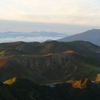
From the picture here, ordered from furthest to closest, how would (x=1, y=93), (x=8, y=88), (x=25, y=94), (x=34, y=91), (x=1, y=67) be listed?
(x=1, y=67), (x=34, y=91), (x=25, y=94), (x=8, y=88), (x=1, y=93)

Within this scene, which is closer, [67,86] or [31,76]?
[67,86]

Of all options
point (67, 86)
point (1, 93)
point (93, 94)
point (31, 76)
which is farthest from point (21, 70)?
point (1, 93)

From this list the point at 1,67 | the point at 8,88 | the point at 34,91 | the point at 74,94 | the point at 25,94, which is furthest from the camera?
the point at 1,67

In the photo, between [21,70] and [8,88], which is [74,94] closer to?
[8,88]

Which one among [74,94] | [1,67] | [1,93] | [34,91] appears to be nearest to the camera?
[1,93]

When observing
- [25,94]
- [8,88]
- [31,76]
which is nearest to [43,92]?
[25,94]

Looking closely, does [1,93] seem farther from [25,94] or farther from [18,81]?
[18,81]

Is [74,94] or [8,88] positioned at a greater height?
[8,88]
